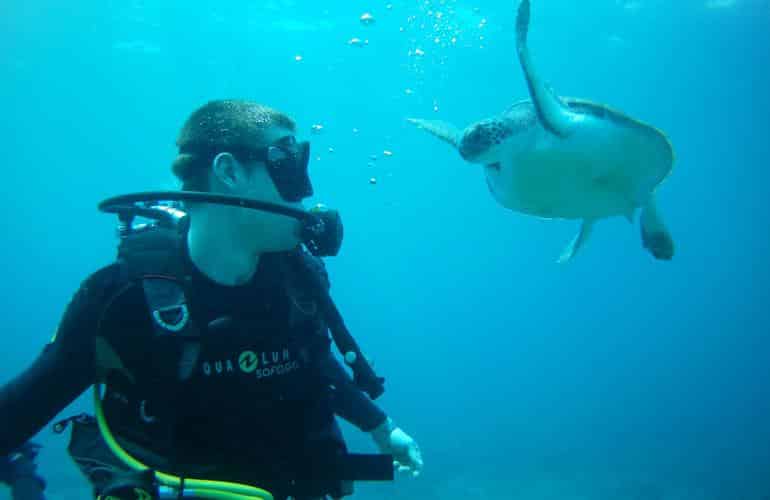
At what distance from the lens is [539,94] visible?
3.22m

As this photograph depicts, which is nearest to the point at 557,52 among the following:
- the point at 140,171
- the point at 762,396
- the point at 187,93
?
the point at 187,93

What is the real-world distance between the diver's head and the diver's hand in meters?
1.43

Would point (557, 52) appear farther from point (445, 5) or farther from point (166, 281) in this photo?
point (166, 281)

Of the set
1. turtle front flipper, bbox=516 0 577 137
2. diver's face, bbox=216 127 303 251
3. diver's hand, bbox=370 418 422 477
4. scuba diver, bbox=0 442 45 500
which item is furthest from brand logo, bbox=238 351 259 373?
turtle front flipper, bbox=516 0 577 137

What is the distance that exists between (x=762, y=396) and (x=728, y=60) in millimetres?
28562

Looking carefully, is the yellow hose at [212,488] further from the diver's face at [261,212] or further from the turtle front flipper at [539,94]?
the turtle front flipper at [539,94]

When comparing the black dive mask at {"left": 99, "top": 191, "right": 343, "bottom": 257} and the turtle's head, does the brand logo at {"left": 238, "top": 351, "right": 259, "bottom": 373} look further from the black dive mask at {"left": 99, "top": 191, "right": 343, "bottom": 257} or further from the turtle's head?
the turtle's head

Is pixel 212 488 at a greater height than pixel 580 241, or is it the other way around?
pixel 580 241

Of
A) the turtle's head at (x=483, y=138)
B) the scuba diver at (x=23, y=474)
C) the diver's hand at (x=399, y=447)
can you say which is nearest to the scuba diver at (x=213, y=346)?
the scuba diver at (x=23, y=474)

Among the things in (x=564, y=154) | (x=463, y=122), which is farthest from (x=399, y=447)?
(x=463, y=122)

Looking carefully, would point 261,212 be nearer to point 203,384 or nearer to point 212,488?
point 203,384

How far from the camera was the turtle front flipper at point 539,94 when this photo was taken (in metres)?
3.14

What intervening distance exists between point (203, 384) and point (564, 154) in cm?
288

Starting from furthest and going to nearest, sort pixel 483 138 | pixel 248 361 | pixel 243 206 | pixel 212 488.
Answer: pixel 483 138 < pixel 248 361 < pixel 243 206 < pixel 212 488
